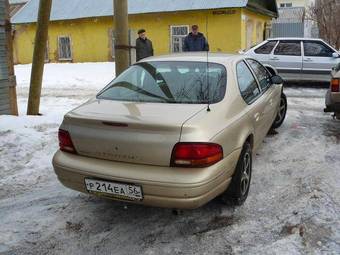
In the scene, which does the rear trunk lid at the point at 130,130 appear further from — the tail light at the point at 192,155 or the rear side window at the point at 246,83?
the rear side window at the point at 246,83

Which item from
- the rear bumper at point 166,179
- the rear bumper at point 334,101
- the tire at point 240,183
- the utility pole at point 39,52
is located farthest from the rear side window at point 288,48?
the rear bumper at point 166,179

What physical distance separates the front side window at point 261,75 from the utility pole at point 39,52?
147 inches

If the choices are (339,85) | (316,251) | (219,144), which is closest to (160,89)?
(219,144)

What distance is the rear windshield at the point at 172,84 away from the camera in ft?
13.4

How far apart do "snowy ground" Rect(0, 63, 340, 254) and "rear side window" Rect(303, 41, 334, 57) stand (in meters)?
6.70

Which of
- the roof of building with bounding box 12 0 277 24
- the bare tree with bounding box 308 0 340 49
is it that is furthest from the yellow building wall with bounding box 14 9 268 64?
the bare tree with bounding box 308 0 340 49

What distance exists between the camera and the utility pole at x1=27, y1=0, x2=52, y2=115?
729cm

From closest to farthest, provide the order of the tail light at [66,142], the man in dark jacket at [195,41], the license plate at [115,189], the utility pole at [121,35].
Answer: the license plate at [115,189] → the tail light at [66,142] → the utility pole at [121,35] → the man in dark jacket at [195,41]

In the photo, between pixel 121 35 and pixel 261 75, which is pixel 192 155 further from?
pixel 121 35

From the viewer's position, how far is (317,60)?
39.7 feet

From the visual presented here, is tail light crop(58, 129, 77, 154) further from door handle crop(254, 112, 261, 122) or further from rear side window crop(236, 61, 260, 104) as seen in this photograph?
door handle crop(254, 112, 261, 122)

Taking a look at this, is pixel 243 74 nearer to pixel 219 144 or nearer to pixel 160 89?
pixel 160 89

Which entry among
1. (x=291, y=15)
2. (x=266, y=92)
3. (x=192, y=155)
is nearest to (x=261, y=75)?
(x=266, y=92)

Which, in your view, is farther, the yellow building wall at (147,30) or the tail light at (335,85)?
the yellow building wall at (147,30)
